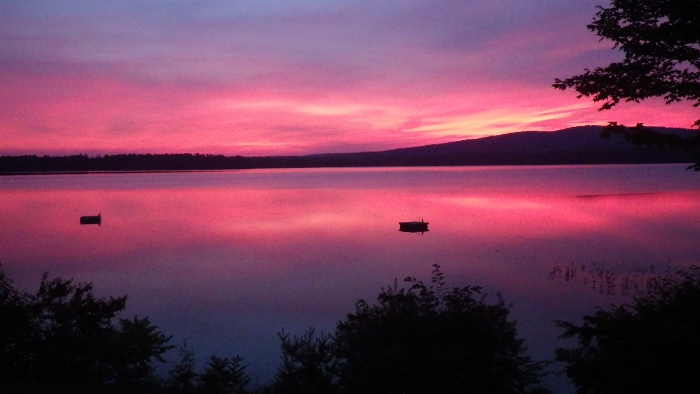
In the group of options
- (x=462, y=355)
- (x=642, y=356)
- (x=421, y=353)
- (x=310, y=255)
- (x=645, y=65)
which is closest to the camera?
(x=642, y=356)

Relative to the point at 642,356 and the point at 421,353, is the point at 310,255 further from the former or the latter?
the point at 642,356

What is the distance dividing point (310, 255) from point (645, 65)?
62.3 ft

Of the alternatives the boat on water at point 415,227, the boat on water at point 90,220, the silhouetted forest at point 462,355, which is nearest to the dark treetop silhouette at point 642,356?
the silhouetted forest at point 462,355

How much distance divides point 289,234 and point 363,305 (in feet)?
87.5

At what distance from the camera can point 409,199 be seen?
59.4m

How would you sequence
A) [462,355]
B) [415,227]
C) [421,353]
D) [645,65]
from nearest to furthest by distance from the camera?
[462,355]
[421,353]
[645,65]
[415,227]

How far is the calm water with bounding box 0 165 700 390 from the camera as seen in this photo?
15.6 meters

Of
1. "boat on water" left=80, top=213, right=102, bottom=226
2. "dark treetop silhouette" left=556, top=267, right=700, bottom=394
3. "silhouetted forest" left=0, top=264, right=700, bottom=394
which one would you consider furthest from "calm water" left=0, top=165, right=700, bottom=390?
"dark treetop silhouette" left=556, top=267, right=700, bottom=394

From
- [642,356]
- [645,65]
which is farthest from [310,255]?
[642,356]

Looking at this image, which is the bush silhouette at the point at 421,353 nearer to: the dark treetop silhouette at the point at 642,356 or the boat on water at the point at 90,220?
the dark treetop silhouette at the point at 642,356

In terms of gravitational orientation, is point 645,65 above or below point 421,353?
above

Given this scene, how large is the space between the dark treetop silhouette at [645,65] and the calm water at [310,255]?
6170mm

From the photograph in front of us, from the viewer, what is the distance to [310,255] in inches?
1001

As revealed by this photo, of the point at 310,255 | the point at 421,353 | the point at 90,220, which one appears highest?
the point at 421,353
